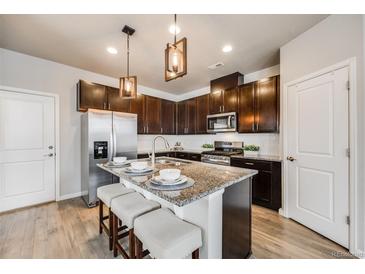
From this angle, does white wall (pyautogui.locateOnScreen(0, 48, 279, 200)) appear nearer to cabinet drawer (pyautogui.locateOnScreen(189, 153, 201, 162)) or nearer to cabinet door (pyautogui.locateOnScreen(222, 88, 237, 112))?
cabinet door (pyautogui.locateOnScreen(222, 88, 237, 112))

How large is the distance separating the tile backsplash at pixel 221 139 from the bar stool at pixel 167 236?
2.74 metres

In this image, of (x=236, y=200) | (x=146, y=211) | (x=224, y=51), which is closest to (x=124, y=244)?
(x=146, y=211)

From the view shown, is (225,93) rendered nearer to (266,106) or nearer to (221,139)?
(266,106)

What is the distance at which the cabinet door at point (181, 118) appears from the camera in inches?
184

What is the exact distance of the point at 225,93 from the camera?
3682 millimetres

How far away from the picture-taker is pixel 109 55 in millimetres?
2787

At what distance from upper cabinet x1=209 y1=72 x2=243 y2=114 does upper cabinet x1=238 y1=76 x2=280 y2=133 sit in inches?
6.9

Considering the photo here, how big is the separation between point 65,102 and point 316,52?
13.9ft

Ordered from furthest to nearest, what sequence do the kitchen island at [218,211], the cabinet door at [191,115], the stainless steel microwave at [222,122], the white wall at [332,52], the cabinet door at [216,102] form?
the cabinet door at [191,115], the cabinet door at [216,102], the stainless steel microwave at [222,122], the white wall at [332,52], the kitchen island at [218,211]

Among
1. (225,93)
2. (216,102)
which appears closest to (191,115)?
(216,102)

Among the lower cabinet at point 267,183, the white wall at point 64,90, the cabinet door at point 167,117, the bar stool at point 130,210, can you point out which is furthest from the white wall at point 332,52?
the cabinet door at point 167,117

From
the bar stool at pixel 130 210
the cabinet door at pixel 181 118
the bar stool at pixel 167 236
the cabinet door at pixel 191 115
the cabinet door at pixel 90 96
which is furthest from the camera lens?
the cabinet door at pixel 181 118

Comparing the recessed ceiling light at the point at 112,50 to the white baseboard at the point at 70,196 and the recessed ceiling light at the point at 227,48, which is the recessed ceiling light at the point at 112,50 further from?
the white baseboard at the point at 70,196
